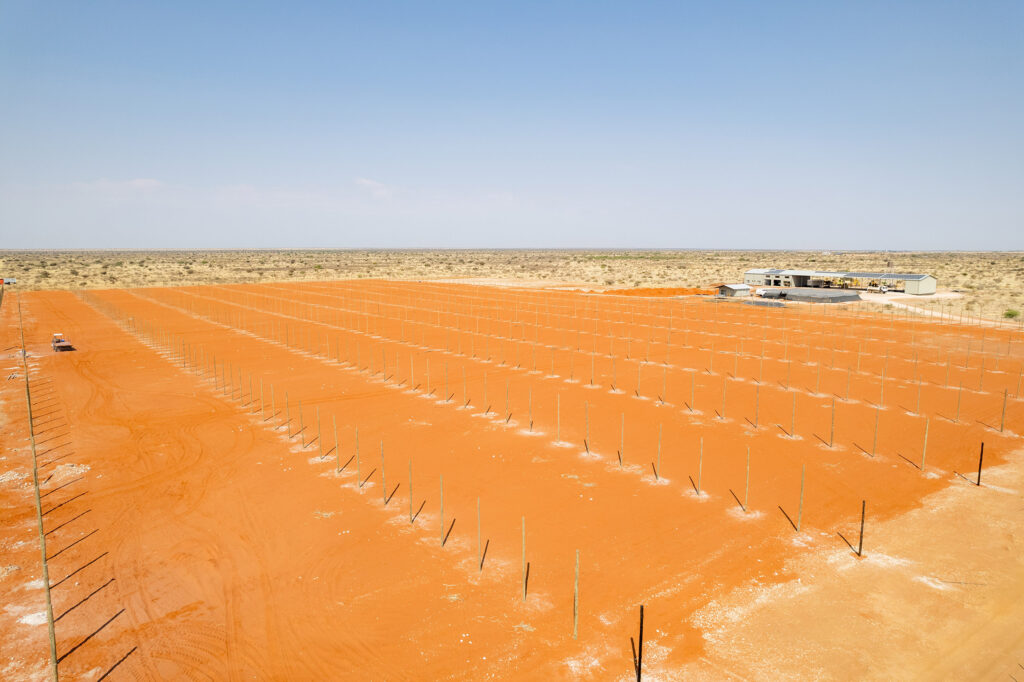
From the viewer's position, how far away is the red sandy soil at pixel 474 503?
7.21 metres

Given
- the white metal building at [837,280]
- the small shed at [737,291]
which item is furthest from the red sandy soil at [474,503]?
the white metal building at [837,280]

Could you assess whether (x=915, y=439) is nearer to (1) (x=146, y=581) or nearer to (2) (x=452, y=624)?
(2) (x=452, y=624)

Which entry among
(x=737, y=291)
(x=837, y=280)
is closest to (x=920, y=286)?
(x=837, y=280)

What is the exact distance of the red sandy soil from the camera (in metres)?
7.21

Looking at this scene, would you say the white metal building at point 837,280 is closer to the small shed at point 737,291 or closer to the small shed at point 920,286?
the small shed at point 920,286

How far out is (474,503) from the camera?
36.2 feet

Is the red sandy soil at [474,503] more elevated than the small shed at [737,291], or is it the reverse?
the small shed at [737,291]

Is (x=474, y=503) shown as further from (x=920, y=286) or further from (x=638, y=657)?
(x=920, y=286)

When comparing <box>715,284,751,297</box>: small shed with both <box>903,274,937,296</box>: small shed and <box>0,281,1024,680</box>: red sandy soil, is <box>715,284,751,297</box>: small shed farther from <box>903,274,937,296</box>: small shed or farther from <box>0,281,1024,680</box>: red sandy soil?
<box>0,281,1024,680</box>: red sandy soil

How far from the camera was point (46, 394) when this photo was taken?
18.8 m

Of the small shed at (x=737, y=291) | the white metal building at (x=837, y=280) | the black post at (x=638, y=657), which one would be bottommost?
the black post at (x=638, y=657)

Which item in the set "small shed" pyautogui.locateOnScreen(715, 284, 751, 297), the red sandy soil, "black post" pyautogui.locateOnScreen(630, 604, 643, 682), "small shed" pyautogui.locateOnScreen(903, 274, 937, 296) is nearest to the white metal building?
"small shed" pyautogui.locateOnScreen(903, 274, 937, 296)

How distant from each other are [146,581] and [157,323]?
29.8 meters

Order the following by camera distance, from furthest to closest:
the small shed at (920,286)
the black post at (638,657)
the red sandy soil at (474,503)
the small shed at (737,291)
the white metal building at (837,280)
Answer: the white metal building at (837,280), the small shed at (737,291), the small shed at (920,286), the red sandy soil at (474,503), the black post at (638,657)
